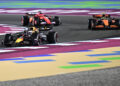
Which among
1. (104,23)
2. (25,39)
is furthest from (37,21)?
(25,39)

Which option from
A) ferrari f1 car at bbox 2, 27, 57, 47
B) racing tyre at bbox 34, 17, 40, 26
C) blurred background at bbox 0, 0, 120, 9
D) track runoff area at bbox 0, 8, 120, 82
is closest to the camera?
track runoff area at bbox 0, 8, 120, 82

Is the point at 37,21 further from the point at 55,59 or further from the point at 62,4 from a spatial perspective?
the point at 62,4

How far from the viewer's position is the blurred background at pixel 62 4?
27.2 meters

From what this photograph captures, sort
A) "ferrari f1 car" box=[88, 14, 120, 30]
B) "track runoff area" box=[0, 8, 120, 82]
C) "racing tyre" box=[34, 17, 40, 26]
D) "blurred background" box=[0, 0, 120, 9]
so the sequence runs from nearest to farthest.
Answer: "track runoff area" box=[0, 8, 120, 82]
"ferrari f1 car" box=[88, 14, 120, 30]
"racing tyre" box=[34, 17, 40, 26]
"blurred background" box=[0, 0, 120, 9]

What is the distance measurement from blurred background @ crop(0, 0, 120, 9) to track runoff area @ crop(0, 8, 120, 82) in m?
14.7

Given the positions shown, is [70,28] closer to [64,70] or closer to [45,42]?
[45,42]

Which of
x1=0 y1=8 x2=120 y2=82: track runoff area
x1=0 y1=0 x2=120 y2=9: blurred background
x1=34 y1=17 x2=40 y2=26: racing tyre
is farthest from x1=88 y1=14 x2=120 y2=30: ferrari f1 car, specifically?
x1=0 y1=0 x2=120 y2=9: blurred background

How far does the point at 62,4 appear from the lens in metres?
28.5

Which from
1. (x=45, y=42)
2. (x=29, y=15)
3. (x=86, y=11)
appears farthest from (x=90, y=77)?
(x=86, y=11)

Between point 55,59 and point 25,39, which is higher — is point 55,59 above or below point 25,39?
below

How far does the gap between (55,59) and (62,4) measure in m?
19.0

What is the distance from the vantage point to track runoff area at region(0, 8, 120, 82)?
8219mm

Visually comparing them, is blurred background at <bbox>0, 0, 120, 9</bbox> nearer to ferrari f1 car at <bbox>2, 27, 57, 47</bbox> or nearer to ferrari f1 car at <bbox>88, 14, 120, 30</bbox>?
ferrari f1 car at <bbox>88, 14, 120, 30</bbox>

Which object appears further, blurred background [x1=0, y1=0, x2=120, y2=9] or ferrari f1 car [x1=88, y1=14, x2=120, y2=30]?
blurred background [x1=0, y1=0, x2=120, y2=9]
